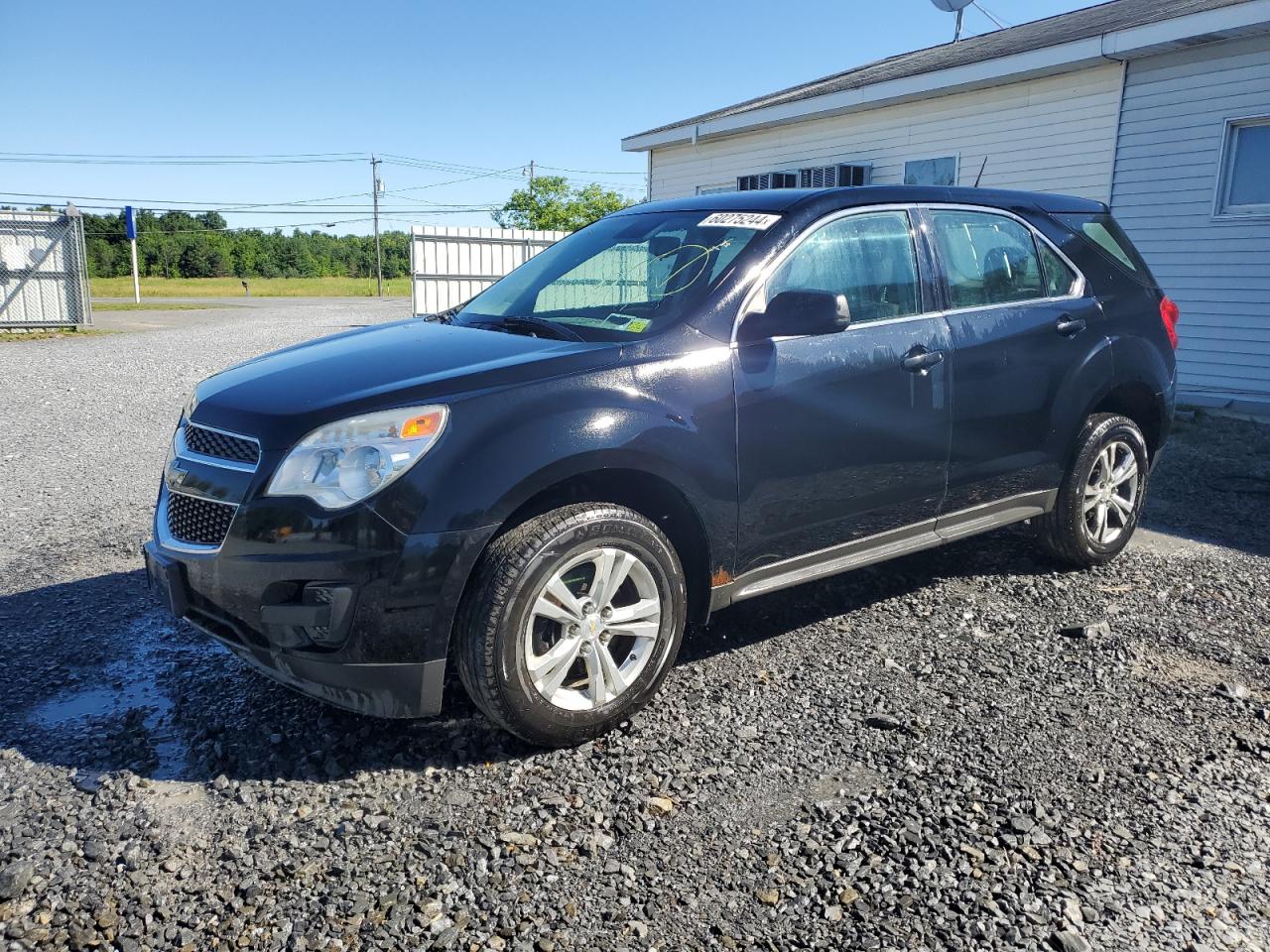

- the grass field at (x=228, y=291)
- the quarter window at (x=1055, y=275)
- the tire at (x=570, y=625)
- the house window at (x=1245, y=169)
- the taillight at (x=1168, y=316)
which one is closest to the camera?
the tire at (x=570, y=625)

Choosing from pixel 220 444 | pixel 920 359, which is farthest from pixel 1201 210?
pixel 220 444

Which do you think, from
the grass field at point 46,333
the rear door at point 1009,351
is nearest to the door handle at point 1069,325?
the rear door at point 1009,351

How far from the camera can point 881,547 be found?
162 inches

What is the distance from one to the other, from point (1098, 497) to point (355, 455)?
3765mm

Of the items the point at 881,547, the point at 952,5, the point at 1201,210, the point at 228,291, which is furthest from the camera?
the point at 228,291

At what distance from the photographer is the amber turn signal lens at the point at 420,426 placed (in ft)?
9.80

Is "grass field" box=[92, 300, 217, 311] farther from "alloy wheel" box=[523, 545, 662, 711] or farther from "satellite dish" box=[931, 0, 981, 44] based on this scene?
"alloy wheel" box=[523, 545, 662, 711]

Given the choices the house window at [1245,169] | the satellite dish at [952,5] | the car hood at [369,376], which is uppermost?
the satellite dish at [952,5]

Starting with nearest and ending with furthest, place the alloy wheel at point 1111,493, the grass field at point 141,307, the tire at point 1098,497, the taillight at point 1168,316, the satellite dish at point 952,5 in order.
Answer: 1. the tire at point 1098,497
2. the alloy wheel at point 1111,493
3. the taillight at point 1168,316
4. the satellite dish at point 952,5
5. the grass field at point 141,307

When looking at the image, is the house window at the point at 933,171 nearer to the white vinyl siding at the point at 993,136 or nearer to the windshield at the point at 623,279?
the white vinyl siding at the point at 993,136

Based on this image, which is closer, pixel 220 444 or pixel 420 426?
pixel 420 426

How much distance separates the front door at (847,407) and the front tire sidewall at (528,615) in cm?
37

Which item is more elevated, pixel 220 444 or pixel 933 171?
pixel 933 171

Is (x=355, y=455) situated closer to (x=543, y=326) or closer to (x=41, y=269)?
(x=543, y=326)
